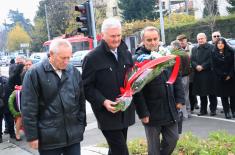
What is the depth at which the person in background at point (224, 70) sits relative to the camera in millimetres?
9336

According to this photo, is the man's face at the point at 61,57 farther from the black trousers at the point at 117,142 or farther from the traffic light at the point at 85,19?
the traffic light at the point at 85,19

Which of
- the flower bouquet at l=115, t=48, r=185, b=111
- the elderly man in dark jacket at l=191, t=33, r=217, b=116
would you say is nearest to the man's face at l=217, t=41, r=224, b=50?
the elderly man in dark jacket at l=191, t=33, r=217, b=116

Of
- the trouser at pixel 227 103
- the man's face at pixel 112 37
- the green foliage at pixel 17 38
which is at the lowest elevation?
the green foliage at pixel 17 38

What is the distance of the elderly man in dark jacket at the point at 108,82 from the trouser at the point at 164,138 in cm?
43

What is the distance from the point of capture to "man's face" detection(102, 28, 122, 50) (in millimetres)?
4789

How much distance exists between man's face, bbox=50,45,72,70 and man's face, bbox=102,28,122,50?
571 millimetres

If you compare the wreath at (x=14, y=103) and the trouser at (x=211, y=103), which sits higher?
the wreath at (x=14, y=103)

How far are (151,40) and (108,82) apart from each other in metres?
0.77

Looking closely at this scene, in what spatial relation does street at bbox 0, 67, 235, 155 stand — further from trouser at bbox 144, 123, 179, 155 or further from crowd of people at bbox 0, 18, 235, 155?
crowd of people at bbox 0, 18, 235, 155

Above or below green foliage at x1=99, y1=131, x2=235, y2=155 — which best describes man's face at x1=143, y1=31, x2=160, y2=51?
above

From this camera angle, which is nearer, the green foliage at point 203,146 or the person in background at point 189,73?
the green foliage at point 203,146

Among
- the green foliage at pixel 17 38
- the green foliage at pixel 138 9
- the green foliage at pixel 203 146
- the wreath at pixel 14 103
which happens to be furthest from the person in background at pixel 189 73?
the green foliage at pixel 17 38

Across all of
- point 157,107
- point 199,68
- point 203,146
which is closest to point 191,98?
point 199,68

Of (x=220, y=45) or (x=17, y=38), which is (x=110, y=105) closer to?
(x=220, y=45)
